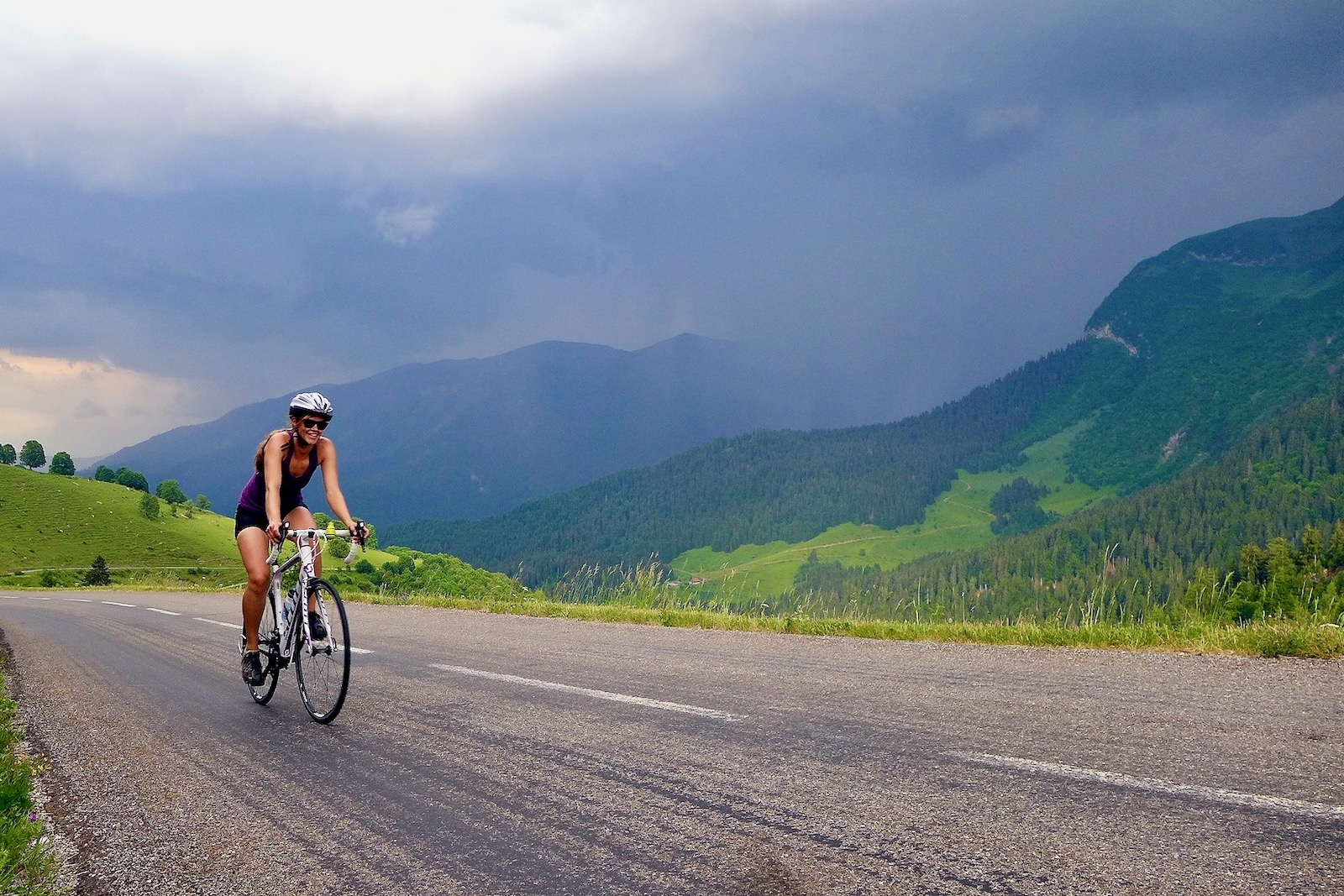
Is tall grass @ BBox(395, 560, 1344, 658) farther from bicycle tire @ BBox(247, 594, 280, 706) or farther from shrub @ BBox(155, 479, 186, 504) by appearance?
shrub @ BBox(155, 479, 186, 504)

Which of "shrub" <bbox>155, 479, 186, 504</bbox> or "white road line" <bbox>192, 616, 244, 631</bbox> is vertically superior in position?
"shrub" <bbox>155, 479, 186, 504</bbox>

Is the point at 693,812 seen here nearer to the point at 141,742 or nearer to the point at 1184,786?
the point at 1184,786

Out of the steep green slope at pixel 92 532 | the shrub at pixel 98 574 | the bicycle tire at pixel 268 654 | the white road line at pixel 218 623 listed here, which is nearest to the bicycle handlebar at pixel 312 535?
the bicycle tire at pixel 268 654

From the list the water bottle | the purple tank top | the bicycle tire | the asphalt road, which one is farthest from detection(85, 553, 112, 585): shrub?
the asphalt road

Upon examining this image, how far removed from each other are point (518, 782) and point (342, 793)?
3.18ft

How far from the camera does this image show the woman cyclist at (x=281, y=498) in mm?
6926

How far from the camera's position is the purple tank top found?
7.17 m

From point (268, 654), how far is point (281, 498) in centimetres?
131

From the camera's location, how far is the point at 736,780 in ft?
14.7

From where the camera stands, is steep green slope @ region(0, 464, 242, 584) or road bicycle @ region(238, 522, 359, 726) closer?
road bicycle @ region(238, 522, 359, 726)

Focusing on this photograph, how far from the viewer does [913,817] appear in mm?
3807

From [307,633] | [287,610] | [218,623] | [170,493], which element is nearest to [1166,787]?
[307,633]

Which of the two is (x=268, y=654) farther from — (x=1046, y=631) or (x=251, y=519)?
(x=1046, y=631)

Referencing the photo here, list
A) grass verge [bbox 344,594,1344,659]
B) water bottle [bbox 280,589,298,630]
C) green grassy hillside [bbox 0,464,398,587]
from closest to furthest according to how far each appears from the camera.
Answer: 1. water bottle [bbox 280,589,298,630]
2. grass verge [bbox 344,594,1344,659]
3. green grassy hillside [bbox 0,464,398,587]
